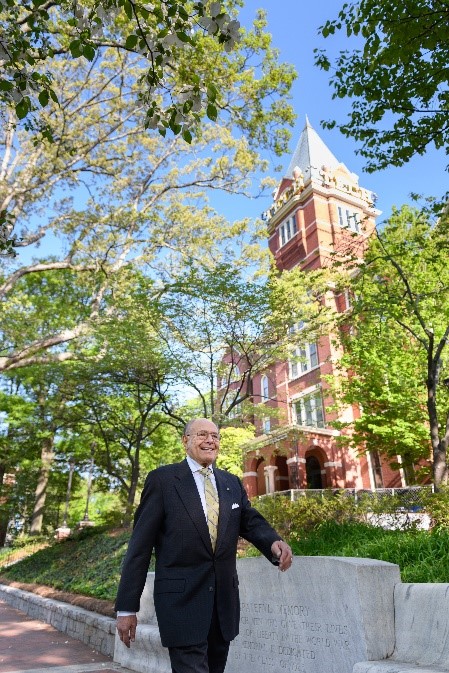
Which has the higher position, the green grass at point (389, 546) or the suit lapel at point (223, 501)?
the suit lapel at point (223, 501)

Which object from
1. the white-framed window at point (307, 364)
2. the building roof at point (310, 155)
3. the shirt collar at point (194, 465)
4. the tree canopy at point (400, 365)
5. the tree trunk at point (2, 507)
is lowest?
the shirt collar at point (194, 465)

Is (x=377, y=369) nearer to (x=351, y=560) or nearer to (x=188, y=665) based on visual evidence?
(x=351, y=560)

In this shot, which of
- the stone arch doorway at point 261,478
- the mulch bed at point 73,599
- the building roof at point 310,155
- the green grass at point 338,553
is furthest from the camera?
the building roof at point 310,155

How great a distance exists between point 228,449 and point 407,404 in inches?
311

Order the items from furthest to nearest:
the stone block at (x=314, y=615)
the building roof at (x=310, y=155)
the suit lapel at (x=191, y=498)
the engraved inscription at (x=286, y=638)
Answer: the building roof at (x=310, y=155)
the engraved inscription at (x=286, y=638)
the stone block at (x=314, y=615)
the suit lapel at (x=191, y=498)

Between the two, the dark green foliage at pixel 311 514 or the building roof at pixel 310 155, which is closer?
the dark green foliage at pixel 311 514

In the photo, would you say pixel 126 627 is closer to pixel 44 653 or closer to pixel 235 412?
pixel 44 653

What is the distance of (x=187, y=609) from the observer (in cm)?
292

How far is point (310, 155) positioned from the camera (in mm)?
41312

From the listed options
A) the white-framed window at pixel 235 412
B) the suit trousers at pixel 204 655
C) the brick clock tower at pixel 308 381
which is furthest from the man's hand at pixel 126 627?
the brick clock tower at pixel 308 381

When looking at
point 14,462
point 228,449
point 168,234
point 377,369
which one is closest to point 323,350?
point 377,369

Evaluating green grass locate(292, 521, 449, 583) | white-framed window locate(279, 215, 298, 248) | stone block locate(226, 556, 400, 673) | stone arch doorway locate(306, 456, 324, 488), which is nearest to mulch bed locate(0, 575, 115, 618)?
Result: green grass locate(292, 521, 449, 583)

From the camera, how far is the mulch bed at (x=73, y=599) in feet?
28.8

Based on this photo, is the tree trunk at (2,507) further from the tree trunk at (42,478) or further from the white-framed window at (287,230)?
the white-framed window at (287,230)
